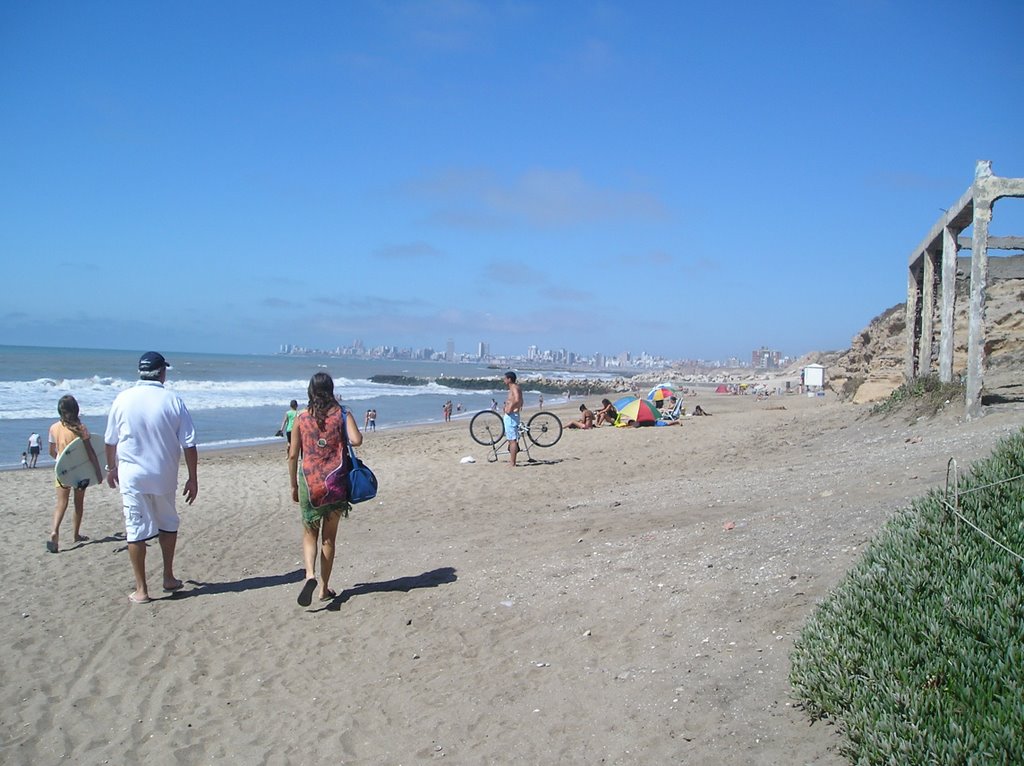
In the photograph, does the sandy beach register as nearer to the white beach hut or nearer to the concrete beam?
the concrete beam

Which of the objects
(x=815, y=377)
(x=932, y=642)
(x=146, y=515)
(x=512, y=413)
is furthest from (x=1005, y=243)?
(x=815, y=377)

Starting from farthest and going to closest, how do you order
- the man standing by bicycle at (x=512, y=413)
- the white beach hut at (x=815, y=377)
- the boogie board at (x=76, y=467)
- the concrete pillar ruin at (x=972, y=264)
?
the white beach hut at (x=815, y=377), the man standing by bicycle at (x=512, y=413), the concrete pillar ruin at (x=972, y=264), the boogie board at (x=76, y=467)

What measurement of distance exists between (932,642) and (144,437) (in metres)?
5.07

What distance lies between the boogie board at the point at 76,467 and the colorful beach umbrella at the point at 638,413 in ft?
51.4

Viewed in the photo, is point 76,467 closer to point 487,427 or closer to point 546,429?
point 487,427

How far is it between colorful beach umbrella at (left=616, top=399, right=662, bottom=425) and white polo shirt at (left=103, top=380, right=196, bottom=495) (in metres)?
16.7

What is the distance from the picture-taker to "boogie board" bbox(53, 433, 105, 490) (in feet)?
23.7

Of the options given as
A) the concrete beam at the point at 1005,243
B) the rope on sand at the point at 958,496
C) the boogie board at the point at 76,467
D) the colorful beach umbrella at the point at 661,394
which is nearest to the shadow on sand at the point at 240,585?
the boogie board at the point at 76,467

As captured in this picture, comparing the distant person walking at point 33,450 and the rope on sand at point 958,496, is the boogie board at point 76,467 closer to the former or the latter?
the rope on sand at point 958,496

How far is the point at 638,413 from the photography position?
21250 mm

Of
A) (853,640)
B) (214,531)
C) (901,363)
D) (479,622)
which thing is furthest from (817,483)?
(901,363)

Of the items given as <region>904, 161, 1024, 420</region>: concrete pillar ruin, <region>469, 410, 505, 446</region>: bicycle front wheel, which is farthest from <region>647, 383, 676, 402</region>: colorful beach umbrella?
<region>904, 161, 1024, 420</region>: concrete pillar ruin

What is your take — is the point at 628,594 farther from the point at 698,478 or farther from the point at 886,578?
the point at 698,478

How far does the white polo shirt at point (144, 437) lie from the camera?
5441 mm
